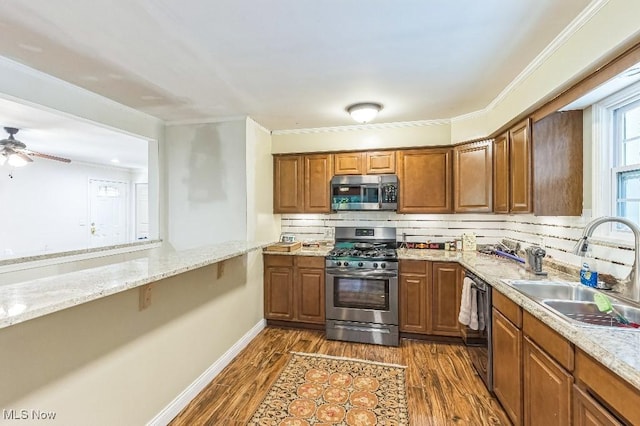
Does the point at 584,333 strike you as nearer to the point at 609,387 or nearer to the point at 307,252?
the point at 609,387

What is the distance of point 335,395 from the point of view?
2.42 metres

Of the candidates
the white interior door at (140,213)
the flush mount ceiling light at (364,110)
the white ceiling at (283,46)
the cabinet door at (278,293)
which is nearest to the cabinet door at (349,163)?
the flush mount ceiling light at (364,110)

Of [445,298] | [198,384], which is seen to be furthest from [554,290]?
[198,384]

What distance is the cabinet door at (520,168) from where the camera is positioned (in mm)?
2514

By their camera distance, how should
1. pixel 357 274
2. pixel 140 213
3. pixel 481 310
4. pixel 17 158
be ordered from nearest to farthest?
pixel 481 310 → pixel 357 274 → pixel 17 158 → pixel 140 213

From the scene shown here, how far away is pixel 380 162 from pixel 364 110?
92 cm

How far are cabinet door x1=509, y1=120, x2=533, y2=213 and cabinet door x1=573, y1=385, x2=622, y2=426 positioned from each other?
155cm

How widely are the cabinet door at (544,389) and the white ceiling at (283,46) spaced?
6.21 ft

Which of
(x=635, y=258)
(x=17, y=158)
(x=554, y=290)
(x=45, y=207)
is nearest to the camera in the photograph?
(x=635, y=258)

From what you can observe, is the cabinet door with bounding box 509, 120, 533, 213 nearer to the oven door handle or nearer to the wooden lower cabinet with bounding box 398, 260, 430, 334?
the wooden lower cabinet with bounding box 398, 260, 430, 334

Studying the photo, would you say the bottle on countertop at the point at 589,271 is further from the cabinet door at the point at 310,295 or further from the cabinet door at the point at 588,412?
the cabinet door at the point at 310,295

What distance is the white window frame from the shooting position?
6.87 feet

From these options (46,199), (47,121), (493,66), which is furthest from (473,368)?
(46,199)

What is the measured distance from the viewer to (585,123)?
2273mm
